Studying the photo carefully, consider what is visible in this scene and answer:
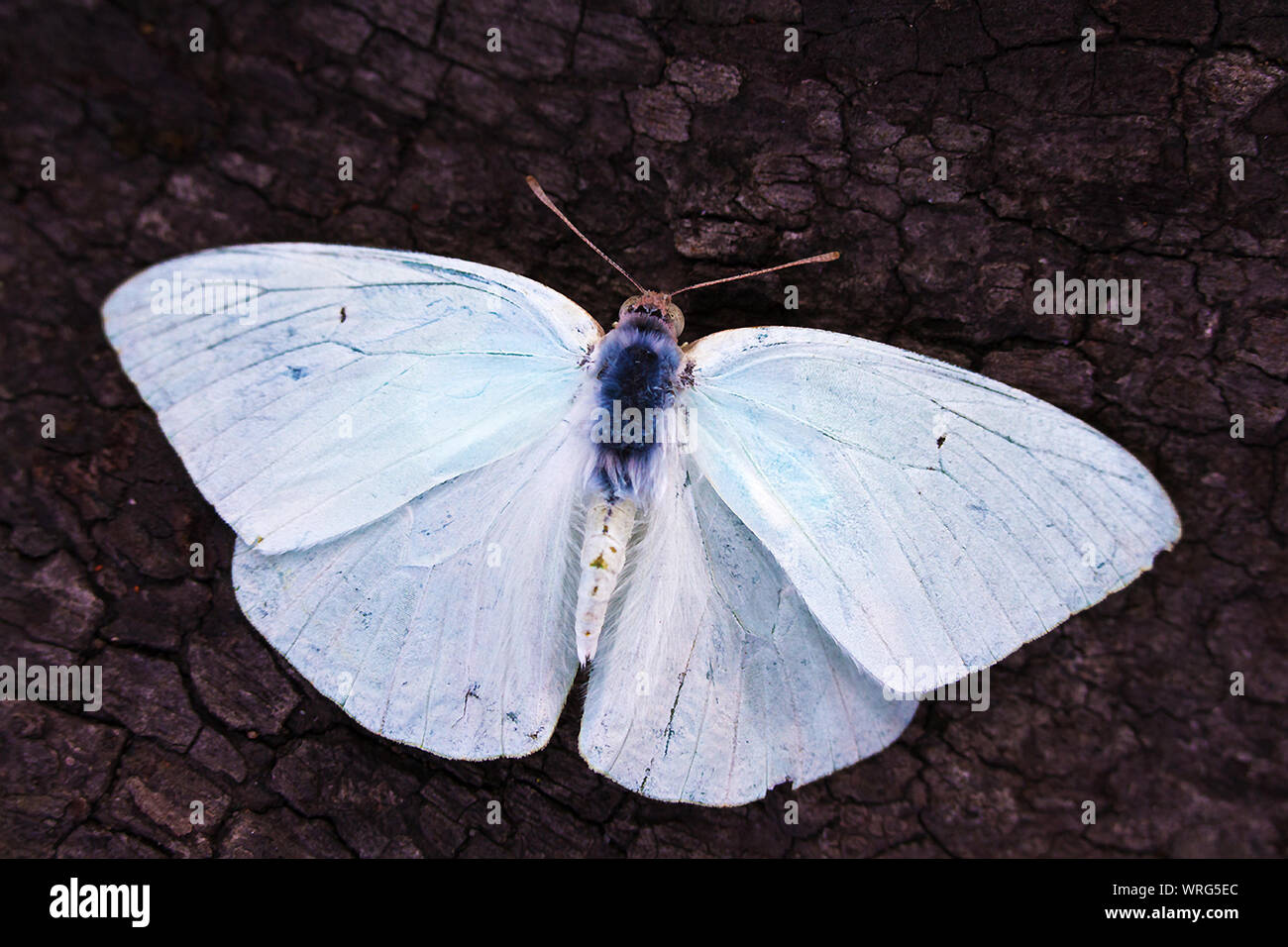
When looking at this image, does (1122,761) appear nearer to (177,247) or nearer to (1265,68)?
(1265,68)

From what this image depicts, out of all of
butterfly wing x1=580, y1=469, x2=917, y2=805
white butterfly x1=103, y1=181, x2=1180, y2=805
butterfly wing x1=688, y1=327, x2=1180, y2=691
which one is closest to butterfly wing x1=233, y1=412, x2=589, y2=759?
white butterfly x1=103, y1=181, x2=1180, y2=805

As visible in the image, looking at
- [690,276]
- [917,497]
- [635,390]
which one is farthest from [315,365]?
[917,497]

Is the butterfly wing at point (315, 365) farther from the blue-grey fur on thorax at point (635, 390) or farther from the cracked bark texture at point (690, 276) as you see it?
the cracked bark texture at point (690, 276)

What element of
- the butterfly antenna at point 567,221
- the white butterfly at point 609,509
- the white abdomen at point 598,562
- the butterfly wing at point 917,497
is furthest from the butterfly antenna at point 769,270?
the white abdomen at point 598,562

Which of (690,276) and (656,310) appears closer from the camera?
(656,310)

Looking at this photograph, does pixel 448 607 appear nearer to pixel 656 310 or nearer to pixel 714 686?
pixel 714 686
